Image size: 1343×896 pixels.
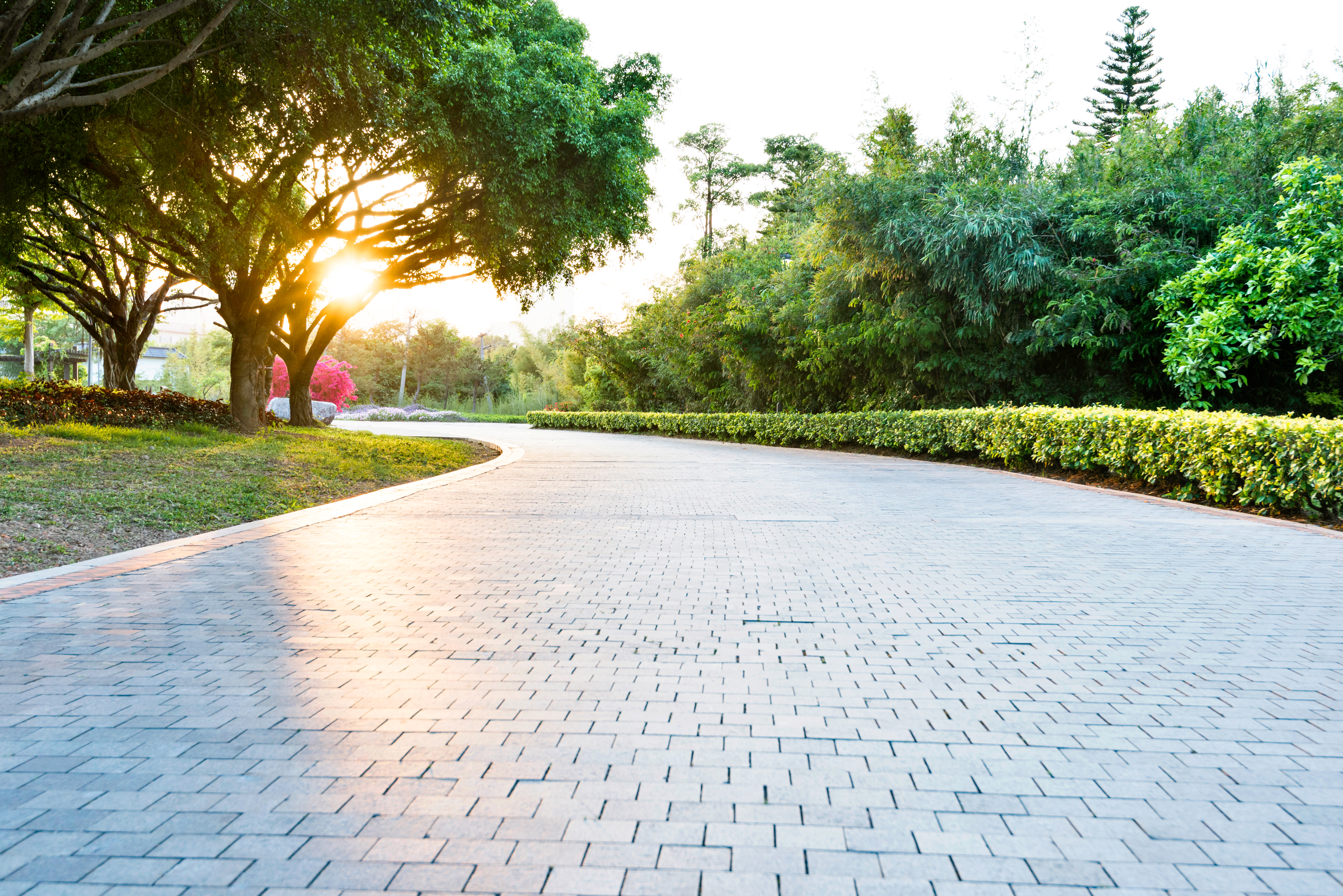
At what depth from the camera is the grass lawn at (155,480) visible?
683 cm

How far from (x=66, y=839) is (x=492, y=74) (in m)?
11.7

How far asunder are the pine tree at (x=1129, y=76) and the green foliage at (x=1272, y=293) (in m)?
28.7

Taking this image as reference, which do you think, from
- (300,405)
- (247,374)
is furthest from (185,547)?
(300,405)

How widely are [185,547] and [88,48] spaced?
20.0ft

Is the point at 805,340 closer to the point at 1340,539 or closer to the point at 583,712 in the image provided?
the point at 1340,539

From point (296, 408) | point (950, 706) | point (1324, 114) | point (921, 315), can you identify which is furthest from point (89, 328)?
point (1324, 114)

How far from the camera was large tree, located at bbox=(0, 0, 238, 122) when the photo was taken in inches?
316

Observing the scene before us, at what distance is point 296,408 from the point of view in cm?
2106

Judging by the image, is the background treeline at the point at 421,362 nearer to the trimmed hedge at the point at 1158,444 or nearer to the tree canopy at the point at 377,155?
the tree canopy at the point at 377,155

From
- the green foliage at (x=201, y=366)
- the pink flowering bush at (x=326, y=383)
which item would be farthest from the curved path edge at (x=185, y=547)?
the green foliage at (x=201, y=366)

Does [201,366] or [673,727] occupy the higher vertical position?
[201,366]

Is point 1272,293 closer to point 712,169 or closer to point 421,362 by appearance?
point 712,169

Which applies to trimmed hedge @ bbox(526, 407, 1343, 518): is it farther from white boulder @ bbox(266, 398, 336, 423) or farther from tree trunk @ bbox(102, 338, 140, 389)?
tree trunk @ bbox(102, 338, 140, 389)

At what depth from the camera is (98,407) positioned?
16344mm
